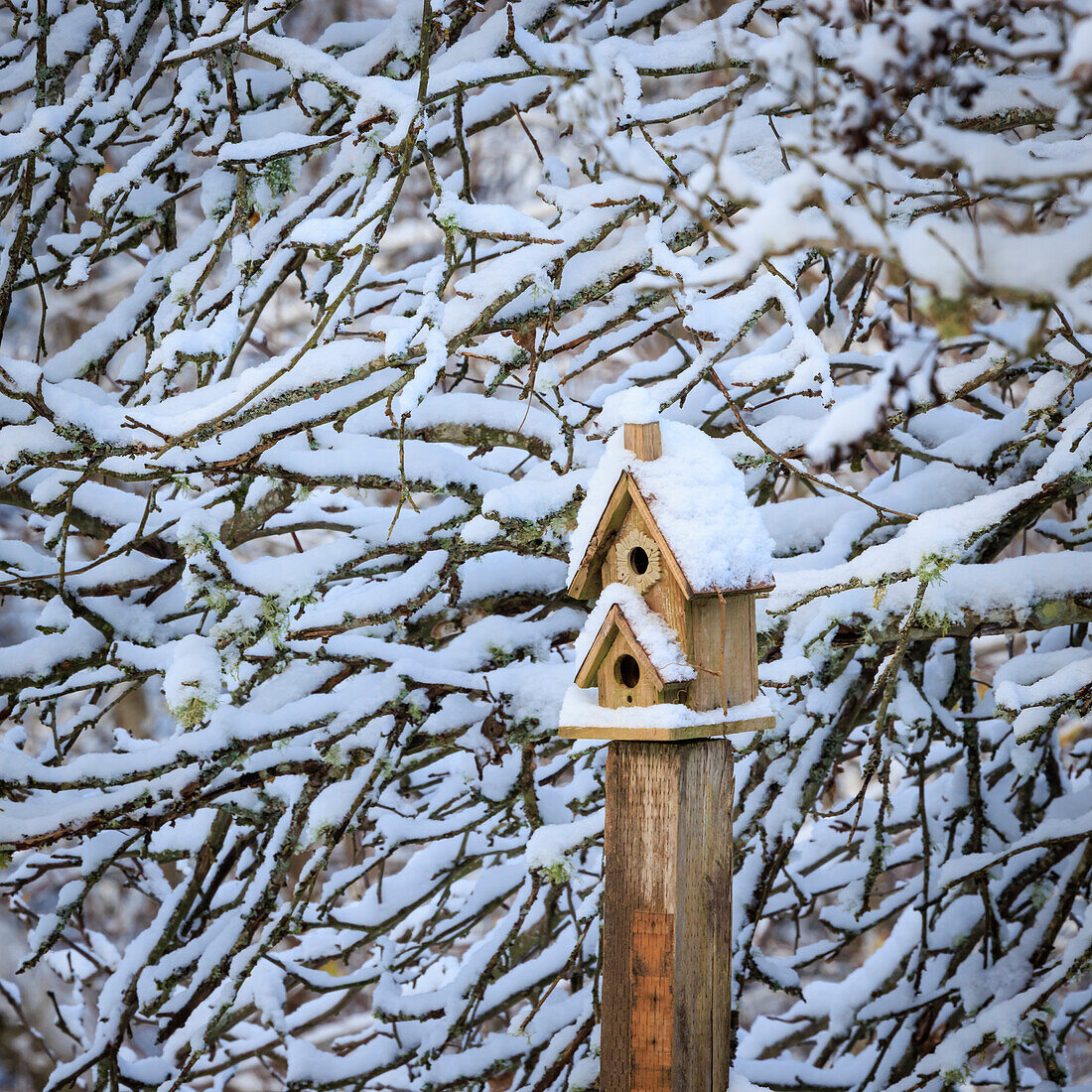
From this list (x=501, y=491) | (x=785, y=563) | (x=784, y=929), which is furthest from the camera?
(x=784, y=929)

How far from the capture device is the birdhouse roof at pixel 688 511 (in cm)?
144

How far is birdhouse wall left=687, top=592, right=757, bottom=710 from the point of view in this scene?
1.49 m

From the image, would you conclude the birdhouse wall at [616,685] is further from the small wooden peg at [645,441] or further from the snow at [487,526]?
the small wooden peg at [645,441]

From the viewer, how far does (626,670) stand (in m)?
1.55

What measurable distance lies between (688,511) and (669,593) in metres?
0.12

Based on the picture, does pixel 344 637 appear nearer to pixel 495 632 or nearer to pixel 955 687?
pixel 495 632

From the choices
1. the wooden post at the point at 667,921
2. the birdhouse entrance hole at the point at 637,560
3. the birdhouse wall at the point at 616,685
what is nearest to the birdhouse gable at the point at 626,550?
the birdhouse entrance hole at the point at 637,560

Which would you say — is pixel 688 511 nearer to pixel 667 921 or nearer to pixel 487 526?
pixel 667 921

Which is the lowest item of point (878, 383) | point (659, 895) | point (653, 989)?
point (653, 989)

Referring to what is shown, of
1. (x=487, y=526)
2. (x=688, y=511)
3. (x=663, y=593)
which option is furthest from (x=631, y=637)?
(x=487, y=526)

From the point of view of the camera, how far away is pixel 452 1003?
3006 mm

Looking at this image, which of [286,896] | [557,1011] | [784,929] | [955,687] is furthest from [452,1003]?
[784,929]

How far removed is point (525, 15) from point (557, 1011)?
8.91 ft

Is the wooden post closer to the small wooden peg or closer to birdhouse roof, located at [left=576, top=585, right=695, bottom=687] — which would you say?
birdhouse roof, located at [left=576, top=585, right=695, bottom=687]
